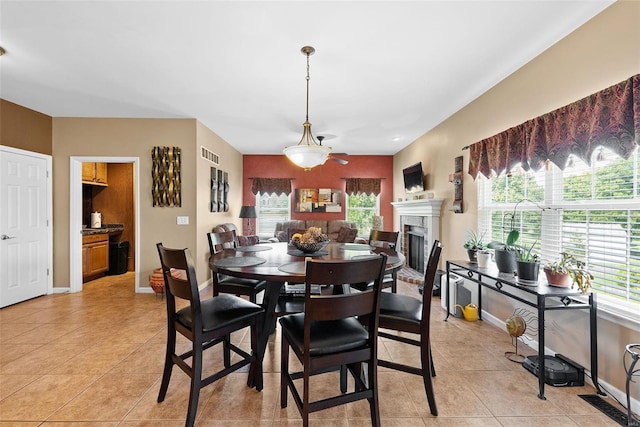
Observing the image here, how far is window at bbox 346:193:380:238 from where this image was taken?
23.6 feet

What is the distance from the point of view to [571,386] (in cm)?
202

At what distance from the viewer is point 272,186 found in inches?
276

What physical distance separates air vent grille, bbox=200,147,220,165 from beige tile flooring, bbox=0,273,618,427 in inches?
103

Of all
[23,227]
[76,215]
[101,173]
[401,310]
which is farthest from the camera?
[101,173]

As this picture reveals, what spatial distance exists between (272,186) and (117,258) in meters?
3.44

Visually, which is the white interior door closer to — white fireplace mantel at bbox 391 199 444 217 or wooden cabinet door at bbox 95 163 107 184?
wooden cabinet door at bbox 95 163 107 184

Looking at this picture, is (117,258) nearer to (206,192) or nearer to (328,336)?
(206,192)

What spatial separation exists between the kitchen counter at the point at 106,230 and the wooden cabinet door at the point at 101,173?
85 centimetres

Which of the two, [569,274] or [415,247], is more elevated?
[569,274]

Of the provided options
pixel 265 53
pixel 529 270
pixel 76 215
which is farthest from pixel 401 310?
pixel 76 215

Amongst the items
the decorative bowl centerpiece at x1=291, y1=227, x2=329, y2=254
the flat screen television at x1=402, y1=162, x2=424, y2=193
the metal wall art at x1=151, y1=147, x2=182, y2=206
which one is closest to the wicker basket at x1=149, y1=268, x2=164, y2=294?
the metal wall art at x1=151, y1=147, x2=182, y2=206

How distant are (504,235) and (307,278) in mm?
2663

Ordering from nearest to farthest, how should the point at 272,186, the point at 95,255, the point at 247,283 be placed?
the point at 247,283 → the point at 95,255 → the point at 272,186

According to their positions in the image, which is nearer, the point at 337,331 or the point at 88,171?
the point at 337,331
